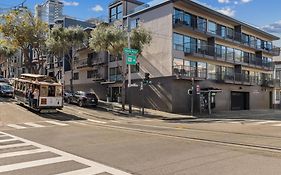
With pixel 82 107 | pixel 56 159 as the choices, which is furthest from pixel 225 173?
pixel 82 107

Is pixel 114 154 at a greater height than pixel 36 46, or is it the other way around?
pixel 36 46

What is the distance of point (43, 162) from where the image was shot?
911 centimetres

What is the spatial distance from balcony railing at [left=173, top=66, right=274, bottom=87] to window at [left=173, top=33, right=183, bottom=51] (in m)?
2.38

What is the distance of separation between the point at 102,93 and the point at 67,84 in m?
→ 11.5

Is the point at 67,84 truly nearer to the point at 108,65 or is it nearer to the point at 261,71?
the point at 108,65

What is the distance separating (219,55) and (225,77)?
296 cm

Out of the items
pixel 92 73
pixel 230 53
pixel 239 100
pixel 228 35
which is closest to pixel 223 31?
pixel 228 35

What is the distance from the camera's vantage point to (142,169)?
27.3ft

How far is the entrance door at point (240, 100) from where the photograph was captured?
46812 mm

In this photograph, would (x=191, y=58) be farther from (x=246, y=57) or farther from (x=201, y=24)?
(x=246, y=57)

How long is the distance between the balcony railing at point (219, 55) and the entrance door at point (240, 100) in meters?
4.43

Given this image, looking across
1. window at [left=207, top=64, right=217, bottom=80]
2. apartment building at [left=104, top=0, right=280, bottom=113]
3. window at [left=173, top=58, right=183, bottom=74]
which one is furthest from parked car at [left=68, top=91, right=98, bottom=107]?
window at [left=207, top=64, right=217, bottom=80]

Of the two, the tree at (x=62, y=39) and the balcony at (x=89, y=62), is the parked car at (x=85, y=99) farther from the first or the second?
the balcony at (x=89, y=62)

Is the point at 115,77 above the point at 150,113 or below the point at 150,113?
above
